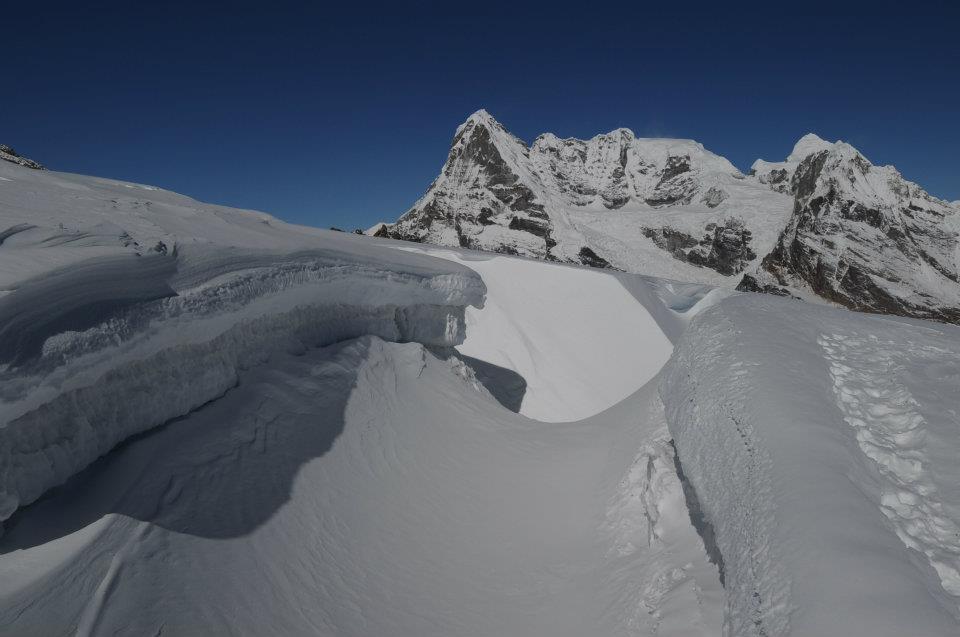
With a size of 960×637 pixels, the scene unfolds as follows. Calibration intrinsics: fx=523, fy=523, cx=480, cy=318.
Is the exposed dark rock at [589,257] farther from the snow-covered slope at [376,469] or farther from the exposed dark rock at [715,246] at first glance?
the snow-covered slope at [376,469]

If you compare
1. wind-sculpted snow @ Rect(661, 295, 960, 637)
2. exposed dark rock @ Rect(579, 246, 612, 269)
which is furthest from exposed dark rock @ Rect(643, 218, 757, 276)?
wind-sculpted snow @ Rect(661, 295, 960, 637)

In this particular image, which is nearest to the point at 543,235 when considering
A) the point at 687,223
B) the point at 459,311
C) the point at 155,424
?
the point at 687,223

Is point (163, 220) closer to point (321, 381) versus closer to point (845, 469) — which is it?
point (321, 381)

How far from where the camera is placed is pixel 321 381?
253 inches

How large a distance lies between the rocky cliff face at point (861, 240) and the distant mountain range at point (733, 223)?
0.48 feet

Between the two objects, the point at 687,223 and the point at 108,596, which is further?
the point at 687,223

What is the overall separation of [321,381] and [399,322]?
2.49 m

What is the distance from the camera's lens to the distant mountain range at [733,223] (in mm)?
74000

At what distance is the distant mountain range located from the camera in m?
74.0

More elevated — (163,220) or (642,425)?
(163,220)

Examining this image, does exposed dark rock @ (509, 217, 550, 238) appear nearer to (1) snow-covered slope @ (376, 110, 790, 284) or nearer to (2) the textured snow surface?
(1) snow-covered slope @ (376, 110, 790, 284)

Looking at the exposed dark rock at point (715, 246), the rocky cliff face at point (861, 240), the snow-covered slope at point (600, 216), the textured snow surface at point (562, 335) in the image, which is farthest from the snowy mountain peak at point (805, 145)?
the textured snow surface at point (562, 335)

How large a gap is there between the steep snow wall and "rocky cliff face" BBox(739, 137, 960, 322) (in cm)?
8386

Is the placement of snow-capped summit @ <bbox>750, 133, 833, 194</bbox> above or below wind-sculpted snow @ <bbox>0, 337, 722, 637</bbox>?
above
